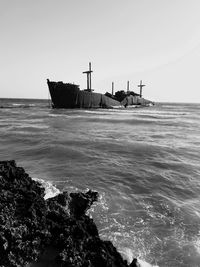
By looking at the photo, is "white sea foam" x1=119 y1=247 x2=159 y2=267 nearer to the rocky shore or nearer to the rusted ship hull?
the rocky shore

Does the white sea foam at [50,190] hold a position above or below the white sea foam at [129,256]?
above

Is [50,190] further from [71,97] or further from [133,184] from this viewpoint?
[71,97]

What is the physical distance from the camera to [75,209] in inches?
244

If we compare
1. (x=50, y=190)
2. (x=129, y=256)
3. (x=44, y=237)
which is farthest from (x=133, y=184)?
(x=44, y=237)

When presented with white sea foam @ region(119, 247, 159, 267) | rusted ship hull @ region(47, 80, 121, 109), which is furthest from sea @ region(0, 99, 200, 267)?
rusted ship hull @ region(47, 80, 121, 109)

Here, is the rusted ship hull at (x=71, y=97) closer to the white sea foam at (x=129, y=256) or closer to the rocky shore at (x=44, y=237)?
the rocky shore at (x=44, y=237)

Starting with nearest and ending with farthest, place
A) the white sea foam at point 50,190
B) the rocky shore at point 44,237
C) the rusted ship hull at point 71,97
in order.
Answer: the rocky shore at point 44,237, the white sea foam at point 50,190, the rusted ship hull at point 71,97

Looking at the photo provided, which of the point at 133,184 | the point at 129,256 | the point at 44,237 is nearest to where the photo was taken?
the point at 44,237

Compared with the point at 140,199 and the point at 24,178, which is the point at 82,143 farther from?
the point at 24,178

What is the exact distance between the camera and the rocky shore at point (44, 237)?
390 centimetres

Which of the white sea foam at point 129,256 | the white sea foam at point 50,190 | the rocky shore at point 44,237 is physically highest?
the rocky shore at point 44,237

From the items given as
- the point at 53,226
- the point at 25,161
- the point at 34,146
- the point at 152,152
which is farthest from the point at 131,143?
the point at 53,226

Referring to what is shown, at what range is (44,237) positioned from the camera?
14.2ft

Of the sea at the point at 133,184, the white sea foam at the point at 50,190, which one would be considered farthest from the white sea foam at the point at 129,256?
the white sea foam at the point at 50,190
